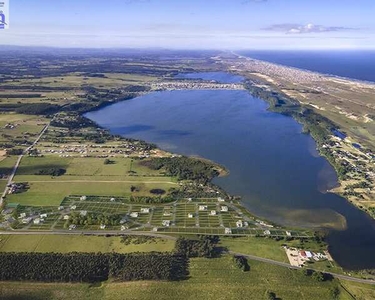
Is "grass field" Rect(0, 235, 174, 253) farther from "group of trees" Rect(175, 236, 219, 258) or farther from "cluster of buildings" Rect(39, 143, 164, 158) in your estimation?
"cluster of buildings" Rect(39, 143, 164, 158)

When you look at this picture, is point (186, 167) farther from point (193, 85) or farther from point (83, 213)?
point (193, 85)

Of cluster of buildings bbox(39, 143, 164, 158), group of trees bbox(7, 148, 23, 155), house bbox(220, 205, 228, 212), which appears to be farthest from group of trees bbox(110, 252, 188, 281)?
group of trees bbox(7, 148, 23, 155)

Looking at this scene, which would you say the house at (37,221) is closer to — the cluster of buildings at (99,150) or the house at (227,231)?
the house at (227,231)

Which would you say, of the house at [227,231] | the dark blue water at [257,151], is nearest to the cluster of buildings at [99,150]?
the dark blue water at [257,151]

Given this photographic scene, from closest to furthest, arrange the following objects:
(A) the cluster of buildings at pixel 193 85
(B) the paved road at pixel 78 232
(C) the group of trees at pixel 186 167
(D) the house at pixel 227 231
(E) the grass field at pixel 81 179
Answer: (B) the paved road at pixel 78 232 → (D) the house at pixel 227 231 → (E) the grass field at pixel 81 179 → (C) the group of trees at pixel 186 167 → (A) the cluster of buildings at pixel 193 85

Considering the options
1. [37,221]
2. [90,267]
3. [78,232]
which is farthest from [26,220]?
[90,267]

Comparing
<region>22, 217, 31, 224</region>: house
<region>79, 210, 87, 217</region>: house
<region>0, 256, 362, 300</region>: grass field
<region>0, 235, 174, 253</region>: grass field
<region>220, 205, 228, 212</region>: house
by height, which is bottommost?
<region>0, 256, 362, 300</region>: grass field
